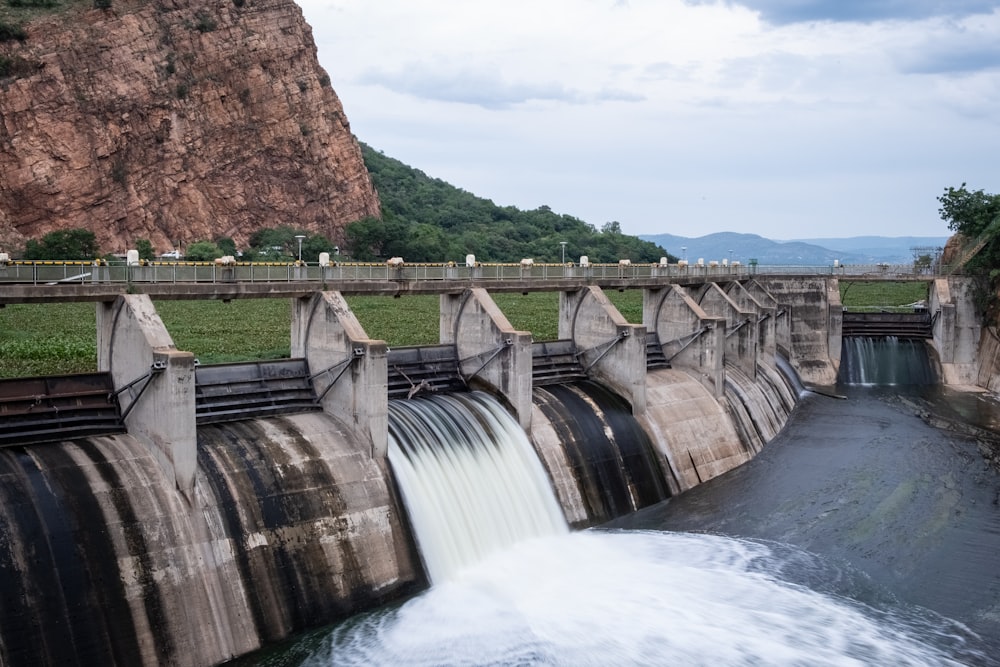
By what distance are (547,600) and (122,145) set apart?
78.3 m

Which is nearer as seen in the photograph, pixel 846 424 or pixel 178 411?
pixel 178 411

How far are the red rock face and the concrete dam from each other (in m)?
61.2

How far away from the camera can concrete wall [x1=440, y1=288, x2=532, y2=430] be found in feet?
103

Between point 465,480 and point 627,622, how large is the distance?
6441 mm

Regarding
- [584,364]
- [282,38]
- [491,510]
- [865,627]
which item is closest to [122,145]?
[282,38]

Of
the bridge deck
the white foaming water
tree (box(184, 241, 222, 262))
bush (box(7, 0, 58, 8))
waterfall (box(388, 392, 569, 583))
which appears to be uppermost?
bush (box(7, 0, 58, 8))

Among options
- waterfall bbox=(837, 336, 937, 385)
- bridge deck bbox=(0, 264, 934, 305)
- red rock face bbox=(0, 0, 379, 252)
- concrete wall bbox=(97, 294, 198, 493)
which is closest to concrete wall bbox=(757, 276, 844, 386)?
waterfall bbox=(837, 336, 937, 385)

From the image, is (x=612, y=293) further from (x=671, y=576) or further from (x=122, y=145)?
(x=671, y=576)

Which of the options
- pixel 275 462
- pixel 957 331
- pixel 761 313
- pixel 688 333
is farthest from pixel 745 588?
pixel 957 331

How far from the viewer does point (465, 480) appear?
2714 centimetres

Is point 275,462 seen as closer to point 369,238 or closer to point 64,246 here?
point 64,246

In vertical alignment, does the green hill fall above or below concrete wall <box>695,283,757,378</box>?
above

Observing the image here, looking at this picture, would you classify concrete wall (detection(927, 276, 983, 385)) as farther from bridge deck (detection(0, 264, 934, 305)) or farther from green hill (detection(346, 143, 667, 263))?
green hill (detection(346, 143, 667, 263))

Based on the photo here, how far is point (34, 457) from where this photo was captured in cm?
2067
